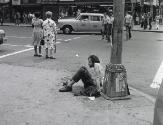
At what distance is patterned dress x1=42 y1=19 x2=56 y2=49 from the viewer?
46.2 ft

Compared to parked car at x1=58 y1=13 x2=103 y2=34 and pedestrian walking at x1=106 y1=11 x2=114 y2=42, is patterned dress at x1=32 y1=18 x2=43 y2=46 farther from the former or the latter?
parked car at x1=58 y1=13 x2=103 y2=34

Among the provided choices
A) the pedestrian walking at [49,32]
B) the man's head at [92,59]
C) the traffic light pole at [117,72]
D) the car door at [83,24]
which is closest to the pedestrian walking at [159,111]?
the traffic light pole at [117,72]

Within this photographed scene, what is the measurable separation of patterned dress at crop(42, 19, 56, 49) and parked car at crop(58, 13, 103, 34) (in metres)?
15.0

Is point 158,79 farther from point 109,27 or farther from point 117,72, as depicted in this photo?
point 109,27

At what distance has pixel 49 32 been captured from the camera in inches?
555

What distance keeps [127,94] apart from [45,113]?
2018 millimetres

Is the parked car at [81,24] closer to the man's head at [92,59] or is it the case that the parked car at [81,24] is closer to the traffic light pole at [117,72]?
the man's head at [92,59]

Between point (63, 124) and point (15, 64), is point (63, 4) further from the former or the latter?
point (63, 124)

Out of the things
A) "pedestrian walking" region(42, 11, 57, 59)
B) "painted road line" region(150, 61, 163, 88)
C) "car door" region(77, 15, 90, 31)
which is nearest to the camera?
"painted road line" region(150, 61, 163, 88)

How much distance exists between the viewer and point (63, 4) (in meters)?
46.9

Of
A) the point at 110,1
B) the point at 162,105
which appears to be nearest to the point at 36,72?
the point at 162,105

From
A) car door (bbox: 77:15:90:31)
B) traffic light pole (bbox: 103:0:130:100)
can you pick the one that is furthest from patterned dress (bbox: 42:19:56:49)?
car door (bbox: 77:15:90:31)

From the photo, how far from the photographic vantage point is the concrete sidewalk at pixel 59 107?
642cm

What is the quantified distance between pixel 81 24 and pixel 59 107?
879 inches
